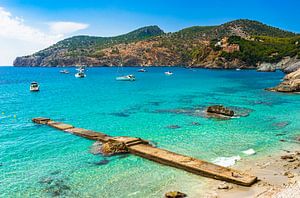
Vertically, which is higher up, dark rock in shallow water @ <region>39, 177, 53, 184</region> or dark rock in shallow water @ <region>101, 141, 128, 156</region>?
dark rock in shallow water @ <region>101, 141, 128, 156</region>

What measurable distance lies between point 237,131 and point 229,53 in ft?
543

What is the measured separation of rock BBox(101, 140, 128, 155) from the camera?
26719 millimetres

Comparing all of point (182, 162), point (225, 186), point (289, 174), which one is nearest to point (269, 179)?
point (289, 174)

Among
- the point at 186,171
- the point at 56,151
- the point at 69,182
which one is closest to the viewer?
the point at 69,182

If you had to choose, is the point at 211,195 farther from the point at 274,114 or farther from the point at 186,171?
the point at 274,114

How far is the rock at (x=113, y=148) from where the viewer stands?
26.7 m

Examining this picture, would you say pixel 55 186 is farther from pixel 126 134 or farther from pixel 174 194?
pixel 126 134

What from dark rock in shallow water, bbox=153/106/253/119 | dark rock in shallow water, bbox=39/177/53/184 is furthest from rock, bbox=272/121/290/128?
dark rock in shallow water, bbox=39/177/53/184

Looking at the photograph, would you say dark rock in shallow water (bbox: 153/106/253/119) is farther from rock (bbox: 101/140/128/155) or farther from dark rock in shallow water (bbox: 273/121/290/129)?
rock (bbox: 101/140/128/155)

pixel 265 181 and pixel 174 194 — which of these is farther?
pixel 265 181

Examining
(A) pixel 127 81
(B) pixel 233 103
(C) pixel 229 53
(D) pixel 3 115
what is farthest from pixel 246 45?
(D) pixel 3 115

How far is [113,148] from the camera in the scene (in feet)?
88.4

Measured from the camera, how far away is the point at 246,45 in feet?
635

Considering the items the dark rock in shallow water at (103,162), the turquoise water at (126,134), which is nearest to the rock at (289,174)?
the turquoise water at (126,134)
